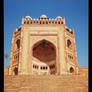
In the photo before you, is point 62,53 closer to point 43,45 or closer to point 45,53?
point 43,45

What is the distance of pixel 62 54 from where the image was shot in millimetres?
20312

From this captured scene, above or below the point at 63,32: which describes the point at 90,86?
below

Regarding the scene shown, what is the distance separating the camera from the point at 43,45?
2388 centimetres

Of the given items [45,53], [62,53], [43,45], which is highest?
[43,45]

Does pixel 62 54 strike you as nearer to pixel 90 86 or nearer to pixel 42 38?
pixel 42 38

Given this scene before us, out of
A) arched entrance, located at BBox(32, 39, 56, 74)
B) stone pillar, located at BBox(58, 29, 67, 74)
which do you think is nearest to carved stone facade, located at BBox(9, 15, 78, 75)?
stone pillar, located at BBox(58, 29, 67, 74)

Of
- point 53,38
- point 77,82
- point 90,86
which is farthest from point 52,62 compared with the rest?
point 90,86

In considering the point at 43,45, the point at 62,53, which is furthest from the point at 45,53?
the point at 62,53

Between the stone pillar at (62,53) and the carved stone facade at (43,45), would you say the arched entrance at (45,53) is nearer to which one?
the carved stone facade at (43,45)

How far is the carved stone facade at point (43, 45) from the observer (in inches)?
778

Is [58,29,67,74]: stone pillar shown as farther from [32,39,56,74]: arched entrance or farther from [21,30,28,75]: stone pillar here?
[21,30,28,75]: stone pillar

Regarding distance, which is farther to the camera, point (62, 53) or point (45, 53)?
point (45, 53)

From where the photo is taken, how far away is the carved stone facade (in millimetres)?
19750

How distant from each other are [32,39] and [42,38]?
1.31m
